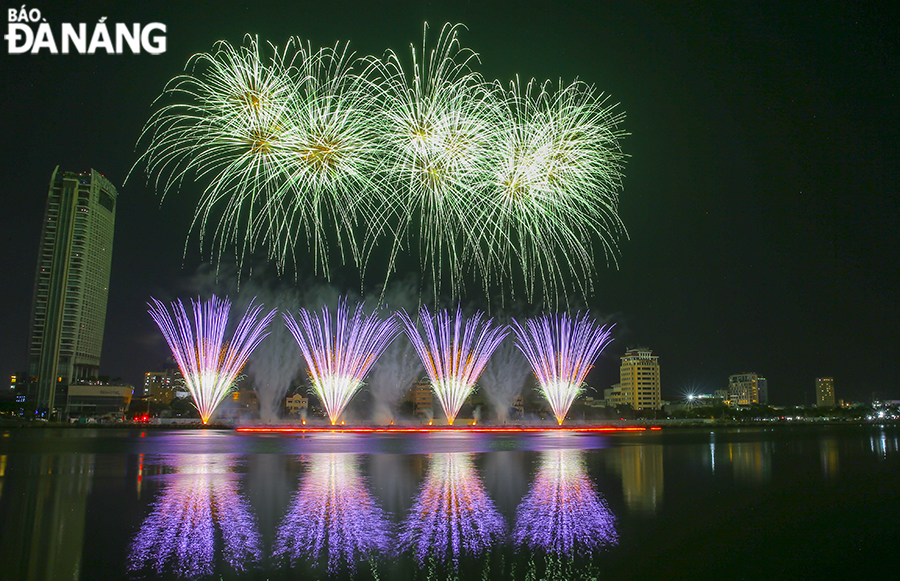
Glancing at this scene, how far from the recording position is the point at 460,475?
62.0 feet

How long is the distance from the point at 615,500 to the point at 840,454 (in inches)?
949

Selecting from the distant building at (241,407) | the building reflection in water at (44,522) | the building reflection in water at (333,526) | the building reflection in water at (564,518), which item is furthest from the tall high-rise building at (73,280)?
the building reflection in water at (564,518)

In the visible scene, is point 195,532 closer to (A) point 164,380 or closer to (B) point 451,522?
(B) point 451,522

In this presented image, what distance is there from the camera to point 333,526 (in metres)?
11.0

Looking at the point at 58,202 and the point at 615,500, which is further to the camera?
the point at 58,202

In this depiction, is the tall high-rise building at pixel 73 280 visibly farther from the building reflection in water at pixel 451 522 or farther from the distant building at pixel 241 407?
the building reflection in water at pixel 451 522

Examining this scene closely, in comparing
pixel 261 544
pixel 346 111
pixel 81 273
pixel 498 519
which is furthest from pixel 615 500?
pixel 81 273

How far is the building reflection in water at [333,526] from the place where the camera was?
913 centimetres

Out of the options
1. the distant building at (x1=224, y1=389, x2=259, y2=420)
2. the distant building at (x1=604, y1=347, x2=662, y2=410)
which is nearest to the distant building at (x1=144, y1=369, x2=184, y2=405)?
the distant building at (x1=224, y1=389, x2=259, y2=420)

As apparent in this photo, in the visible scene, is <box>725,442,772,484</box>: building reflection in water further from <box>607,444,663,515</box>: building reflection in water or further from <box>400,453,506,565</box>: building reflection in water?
<box>400,453,506,565</box>: building reflection in water

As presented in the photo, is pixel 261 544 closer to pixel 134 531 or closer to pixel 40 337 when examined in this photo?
pixel 134 531

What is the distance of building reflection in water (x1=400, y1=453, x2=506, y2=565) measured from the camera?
9.54 m

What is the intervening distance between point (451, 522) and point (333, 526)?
7.68ft

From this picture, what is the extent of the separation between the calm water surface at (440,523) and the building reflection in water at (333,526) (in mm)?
46
